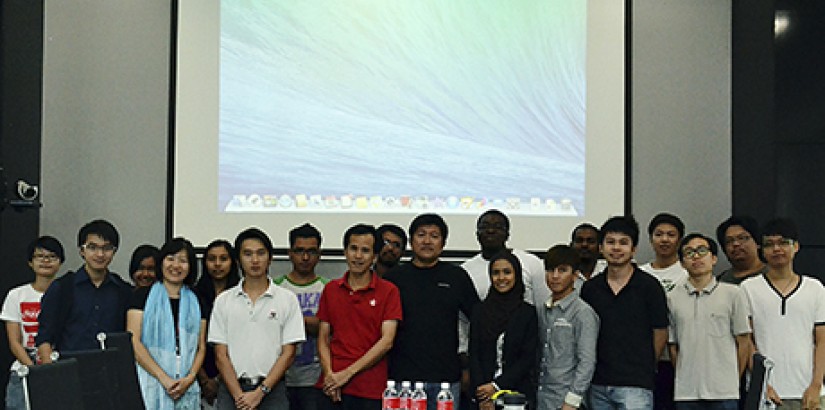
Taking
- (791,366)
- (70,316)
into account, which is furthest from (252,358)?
(791,366)

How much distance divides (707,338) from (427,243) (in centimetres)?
132

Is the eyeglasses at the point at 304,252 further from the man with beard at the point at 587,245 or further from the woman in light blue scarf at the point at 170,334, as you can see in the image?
the man with beard at the point at 587,245

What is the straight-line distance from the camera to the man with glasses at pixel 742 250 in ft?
17.1

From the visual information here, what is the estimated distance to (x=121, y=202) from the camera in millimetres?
6414

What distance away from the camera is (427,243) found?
5059 millimetres

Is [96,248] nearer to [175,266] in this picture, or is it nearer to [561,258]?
[175,266]

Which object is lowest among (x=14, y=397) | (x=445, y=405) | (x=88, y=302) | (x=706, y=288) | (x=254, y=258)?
(x=14, y=397)

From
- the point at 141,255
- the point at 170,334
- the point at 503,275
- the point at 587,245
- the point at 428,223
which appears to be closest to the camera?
the point at 503,275

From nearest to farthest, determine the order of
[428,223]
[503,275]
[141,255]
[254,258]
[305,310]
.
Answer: [503,275], [254,258], [428,223], [305,310], [141,255]

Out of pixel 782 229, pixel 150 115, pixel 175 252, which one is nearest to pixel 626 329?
pixel 782 229

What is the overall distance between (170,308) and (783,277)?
2.77m

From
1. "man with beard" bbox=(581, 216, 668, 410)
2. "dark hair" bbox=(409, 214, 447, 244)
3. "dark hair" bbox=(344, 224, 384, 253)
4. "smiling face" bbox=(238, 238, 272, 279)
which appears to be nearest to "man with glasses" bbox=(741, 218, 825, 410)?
"man with beard" bbox=(581, 216, 668, 410)

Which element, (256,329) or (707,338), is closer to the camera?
(707,338)

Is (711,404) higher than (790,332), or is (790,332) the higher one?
(790,332)
